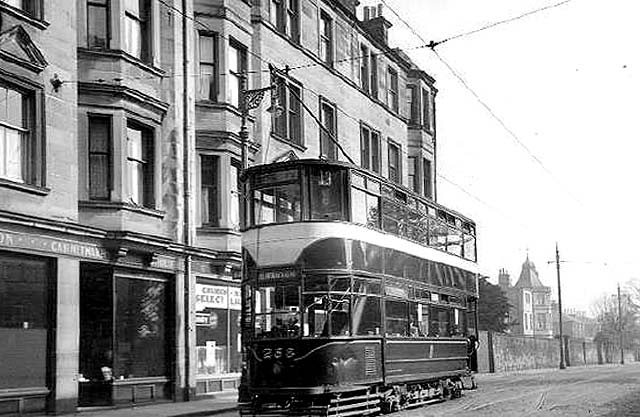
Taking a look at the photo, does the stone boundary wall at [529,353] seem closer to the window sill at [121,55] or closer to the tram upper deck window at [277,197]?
the window sill at [121,55]

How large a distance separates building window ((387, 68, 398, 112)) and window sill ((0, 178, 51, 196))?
23.7m

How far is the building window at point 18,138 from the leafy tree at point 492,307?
49.6 metres

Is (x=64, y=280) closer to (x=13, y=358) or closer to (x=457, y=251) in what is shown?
(x=13, y=358)

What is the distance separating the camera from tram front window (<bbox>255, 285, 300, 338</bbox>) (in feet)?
55.1

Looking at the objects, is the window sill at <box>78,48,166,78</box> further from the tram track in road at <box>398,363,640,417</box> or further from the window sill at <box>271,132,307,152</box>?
the tram track in road at <box>398,363,640,417</box>

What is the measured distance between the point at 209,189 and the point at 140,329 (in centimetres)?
505

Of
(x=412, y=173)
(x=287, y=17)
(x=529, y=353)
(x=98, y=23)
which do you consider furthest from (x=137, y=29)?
(x=529, y=353)

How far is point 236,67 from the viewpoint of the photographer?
27.8 metres

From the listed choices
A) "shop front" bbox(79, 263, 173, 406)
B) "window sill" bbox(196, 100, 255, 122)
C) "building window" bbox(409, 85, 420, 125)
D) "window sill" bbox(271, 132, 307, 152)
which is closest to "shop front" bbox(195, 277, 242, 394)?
"shop front" bbox(79, 263, 173, 406)

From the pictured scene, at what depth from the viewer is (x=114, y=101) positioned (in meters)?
22.0

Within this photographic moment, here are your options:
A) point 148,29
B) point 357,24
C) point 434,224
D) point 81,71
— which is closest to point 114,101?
point 81,71

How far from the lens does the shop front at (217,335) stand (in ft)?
83.7

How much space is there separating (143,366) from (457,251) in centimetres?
864

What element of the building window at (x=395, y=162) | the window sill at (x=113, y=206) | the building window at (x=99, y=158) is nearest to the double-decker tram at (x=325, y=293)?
the window sill at (x=113, y=206)
